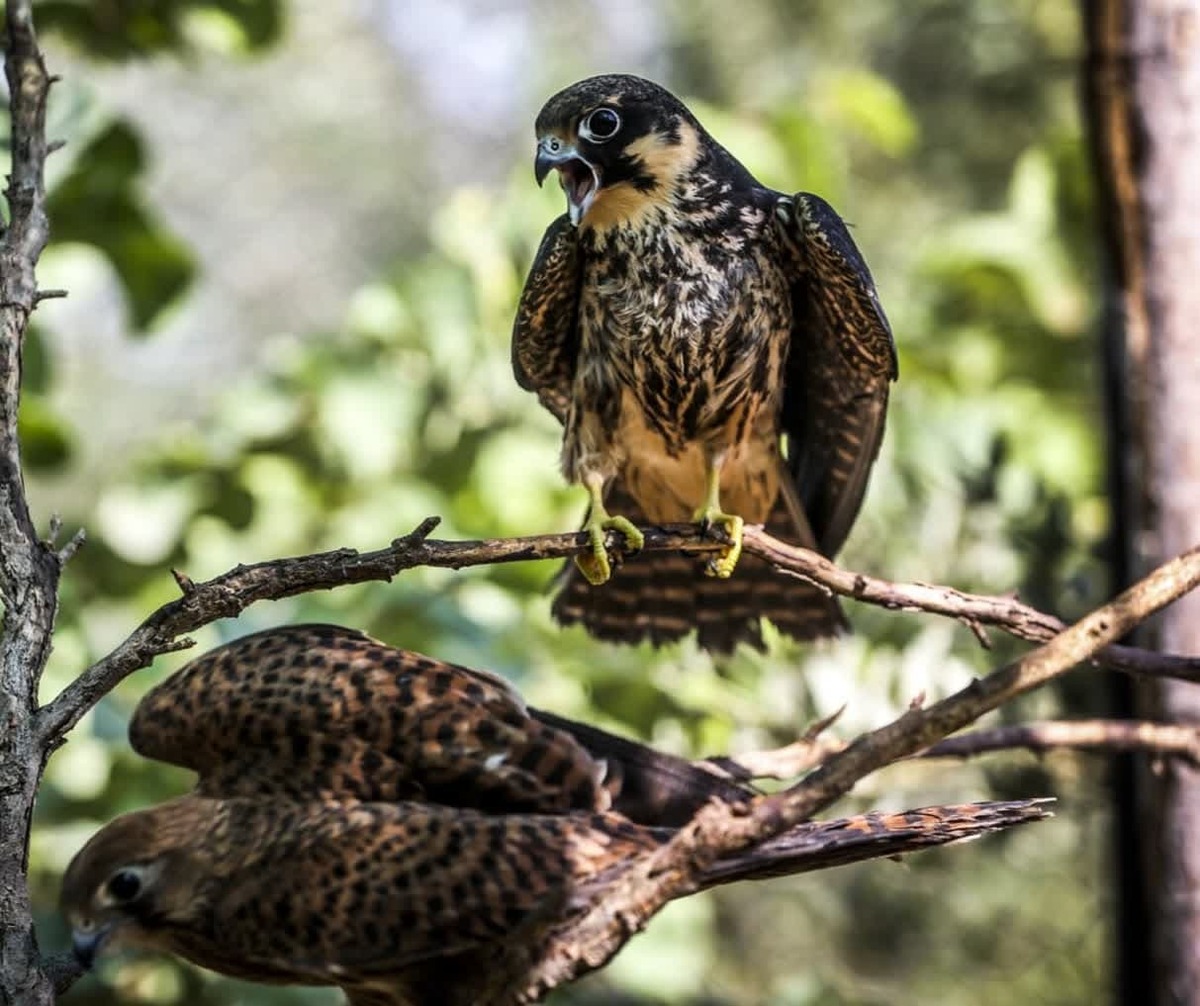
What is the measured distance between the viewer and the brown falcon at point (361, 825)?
2383 mm

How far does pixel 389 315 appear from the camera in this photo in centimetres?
517

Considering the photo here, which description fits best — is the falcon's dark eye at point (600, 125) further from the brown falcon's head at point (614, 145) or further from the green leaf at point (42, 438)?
the green leaf at point (42, 438)

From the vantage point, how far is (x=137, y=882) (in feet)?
9.14

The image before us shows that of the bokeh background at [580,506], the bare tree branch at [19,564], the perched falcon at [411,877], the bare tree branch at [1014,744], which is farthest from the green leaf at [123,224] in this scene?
the bare tree branch at [1014,744]

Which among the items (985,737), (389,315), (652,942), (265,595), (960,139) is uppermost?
(960,139)

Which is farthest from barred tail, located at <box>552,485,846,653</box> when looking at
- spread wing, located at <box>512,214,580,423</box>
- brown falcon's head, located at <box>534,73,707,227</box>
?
brown falcon's head, located at <box>534,73,707,227</box>

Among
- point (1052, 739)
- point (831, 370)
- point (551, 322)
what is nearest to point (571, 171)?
point (551, 322)

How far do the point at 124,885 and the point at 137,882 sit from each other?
3cm

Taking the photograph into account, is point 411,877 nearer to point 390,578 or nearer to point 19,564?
point 390,578

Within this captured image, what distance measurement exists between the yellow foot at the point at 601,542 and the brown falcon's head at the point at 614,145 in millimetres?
533

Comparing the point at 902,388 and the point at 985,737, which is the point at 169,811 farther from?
the point at 902,388

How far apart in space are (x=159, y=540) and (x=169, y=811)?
2.08m

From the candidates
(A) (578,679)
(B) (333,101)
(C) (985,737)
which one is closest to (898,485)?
(A) (578,679)

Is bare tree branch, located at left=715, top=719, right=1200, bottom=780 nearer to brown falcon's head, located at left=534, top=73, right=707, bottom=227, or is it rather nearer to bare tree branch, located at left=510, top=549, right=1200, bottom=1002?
bare tree branch, located at left=510, top=549, right=1200, bottom=1002
